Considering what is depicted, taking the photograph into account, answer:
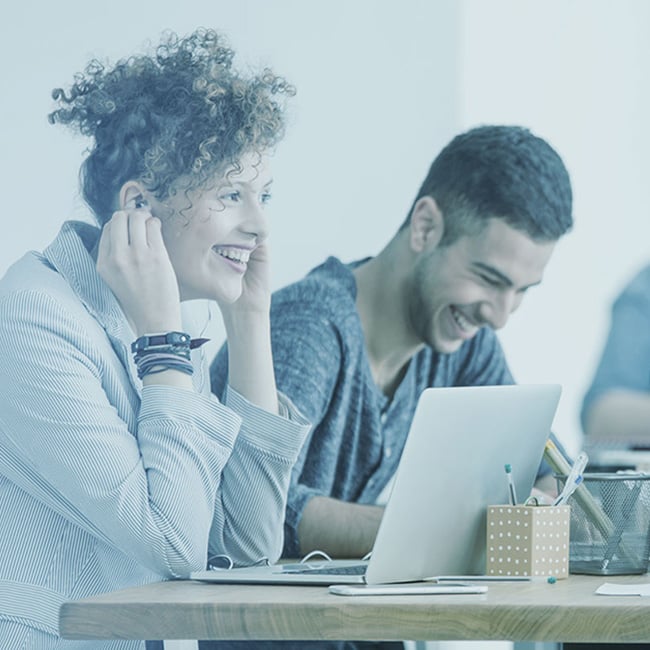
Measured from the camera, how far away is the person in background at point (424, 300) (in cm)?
224

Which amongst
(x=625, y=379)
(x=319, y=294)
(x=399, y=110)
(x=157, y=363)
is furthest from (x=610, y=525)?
(x=625, y=379)

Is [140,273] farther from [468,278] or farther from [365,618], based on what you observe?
[468,278]

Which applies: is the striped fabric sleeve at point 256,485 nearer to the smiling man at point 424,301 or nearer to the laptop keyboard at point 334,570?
the laptop keyboard at point 334,570

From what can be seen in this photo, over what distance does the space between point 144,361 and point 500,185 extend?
106cm

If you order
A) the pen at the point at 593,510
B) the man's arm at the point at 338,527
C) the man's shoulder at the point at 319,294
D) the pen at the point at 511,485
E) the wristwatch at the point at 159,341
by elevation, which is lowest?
the man's arm at the point at 338,527

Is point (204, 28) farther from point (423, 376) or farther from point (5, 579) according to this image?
point (5, 579)

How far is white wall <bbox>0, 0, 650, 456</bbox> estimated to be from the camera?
2.07 m

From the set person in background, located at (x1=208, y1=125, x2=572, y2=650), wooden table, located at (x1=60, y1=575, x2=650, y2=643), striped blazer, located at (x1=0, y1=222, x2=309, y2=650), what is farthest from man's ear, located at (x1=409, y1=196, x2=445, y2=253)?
wooden table, located at (x1=60, y1=575, x2=650, y2=643)

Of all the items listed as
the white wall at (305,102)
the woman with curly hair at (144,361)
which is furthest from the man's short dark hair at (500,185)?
the woman with curly hair at (144,361)

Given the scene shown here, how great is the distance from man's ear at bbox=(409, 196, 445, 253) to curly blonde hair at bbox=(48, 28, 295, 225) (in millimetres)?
464

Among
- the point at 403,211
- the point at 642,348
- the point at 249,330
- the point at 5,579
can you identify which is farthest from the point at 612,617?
the point at 642,348

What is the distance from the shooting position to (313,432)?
7.34 feet

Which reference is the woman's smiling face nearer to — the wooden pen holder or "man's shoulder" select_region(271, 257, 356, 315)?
"man's shoulder" select_region(271, 257, 356, 315)

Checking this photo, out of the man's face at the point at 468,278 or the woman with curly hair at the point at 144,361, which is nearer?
the woman with curly hair at the point at 144,361
